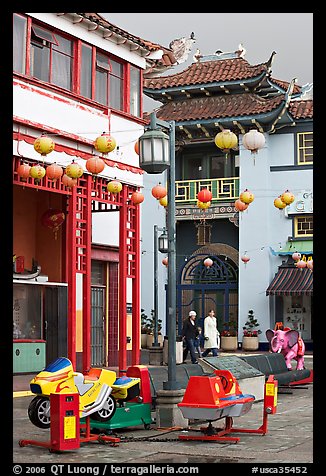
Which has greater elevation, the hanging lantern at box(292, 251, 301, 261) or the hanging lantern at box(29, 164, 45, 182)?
the hanging lantern at box(29, 164, 45, 182)

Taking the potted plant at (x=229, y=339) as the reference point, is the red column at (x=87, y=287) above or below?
above

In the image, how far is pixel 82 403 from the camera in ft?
37.1

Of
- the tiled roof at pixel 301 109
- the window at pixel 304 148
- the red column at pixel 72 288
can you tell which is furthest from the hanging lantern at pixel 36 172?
the window at pixel 304 148

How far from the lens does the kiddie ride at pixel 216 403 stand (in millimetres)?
11312

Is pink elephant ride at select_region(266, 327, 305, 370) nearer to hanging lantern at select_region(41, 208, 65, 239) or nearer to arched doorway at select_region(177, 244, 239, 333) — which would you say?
hanging lantern at select_region(41, 208, 65, 239)

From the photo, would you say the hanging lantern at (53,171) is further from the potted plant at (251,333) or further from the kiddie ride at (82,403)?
the potted plant at (251,333)

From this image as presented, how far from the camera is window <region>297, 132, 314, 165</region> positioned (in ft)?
114

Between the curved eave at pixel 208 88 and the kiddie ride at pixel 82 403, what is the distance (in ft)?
76.8

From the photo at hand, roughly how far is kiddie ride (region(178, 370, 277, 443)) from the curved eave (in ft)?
78.0

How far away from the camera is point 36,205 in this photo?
2167 centimetres

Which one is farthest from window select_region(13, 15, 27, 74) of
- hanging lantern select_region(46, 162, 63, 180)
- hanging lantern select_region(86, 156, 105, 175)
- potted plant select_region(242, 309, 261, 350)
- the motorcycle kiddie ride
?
potted plant select_region(242, 309, 261, 350)

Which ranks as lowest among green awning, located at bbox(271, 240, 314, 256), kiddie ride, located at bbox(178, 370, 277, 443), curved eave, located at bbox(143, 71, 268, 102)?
kiddie ride, located at bbox(178, 370, 277, 443)

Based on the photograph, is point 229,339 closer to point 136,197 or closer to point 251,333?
point 251,333

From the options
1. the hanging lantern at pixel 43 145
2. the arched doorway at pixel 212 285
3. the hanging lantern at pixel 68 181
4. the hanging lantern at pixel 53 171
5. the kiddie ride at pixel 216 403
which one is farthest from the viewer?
the arched doorway at pixel 212 285
